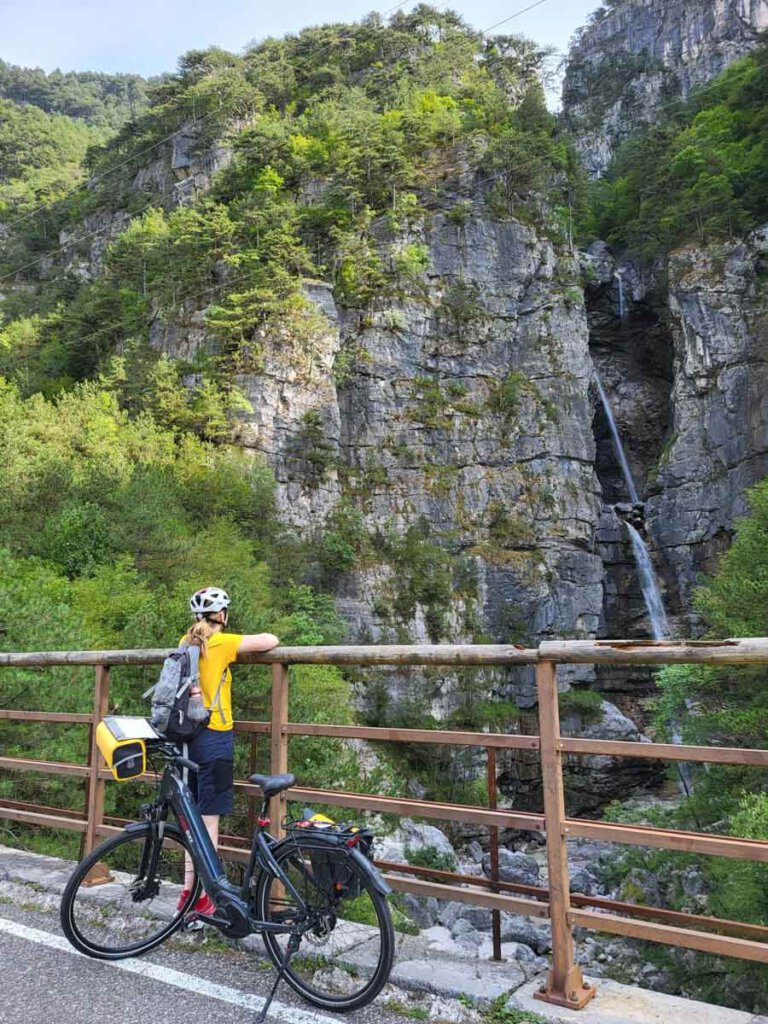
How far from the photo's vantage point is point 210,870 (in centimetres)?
305

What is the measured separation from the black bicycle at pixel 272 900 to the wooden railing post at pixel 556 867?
2.04ft

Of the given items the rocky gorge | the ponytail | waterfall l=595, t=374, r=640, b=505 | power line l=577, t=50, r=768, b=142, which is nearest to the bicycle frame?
the ponytail

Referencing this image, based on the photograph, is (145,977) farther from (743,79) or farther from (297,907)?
(743,79)

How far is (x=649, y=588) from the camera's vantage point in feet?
104

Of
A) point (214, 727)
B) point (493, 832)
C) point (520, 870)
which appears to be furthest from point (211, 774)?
point (520, 870)

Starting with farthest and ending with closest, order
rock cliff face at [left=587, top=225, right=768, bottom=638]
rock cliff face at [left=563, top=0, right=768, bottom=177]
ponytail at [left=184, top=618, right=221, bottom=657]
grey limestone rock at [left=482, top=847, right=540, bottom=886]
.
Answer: rock cliff face at [left=563, top=0, right=768, bottom=177] → rock cliff face at [left=587, top=225, right=768, bottom=638] → grey limestone rock at [left=482, top=847, right=540, bottom=886] → ponytail at [left=184, top=618, right=221, bottom=657]

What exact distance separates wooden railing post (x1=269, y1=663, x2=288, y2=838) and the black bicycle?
1.00 ft

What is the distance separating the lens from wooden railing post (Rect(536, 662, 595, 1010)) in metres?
2.57

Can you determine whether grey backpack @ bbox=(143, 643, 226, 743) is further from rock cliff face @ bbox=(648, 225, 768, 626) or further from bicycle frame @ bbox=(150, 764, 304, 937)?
rock cliff face @ bbox=(648, 225, 768, 626)

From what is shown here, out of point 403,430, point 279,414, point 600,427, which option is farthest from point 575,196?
point 279,414

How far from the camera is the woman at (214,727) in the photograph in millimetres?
3387

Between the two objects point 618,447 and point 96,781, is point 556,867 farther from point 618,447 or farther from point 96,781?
point 618,447

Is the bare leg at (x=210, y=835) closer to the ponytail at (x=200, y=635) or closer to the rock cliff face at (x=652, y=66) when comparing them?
the ponytail at (x=200, y=635)

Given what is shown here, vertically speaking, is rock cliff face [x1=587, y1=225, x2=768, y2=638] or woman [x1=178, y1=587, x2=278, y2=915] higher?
rock cliff face [x1=587, y1=225, x2=768, y2=638]
